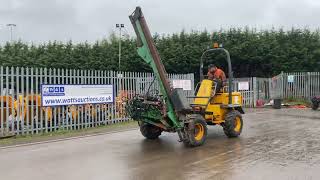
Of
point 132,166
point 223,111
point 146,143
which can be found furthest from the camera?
point 223,111

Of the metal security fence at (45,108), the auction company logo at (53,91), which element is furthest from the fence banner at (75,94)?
the metal security fence at (45,108)

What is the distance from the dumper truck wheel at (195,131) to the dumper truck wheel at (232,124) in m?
1.49

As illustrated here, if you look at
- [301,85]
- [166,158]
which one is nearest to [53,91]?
[166,158]

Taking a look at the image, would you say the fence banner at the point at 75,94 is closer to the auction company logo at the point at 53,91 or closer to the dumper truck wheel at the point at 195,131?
the auction company logo at the point at 53,91

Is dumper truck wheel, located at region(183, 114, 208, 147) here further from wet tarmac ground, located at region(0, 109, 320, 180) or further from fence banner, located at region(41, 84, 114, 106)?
fence banner, located at region(41, 84, 114, 106)

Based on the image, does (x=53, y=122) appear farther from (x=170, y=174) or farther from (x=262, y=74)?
(x=262, y=74)

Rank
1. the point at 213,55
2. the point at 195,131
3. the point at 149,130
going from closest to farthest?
the point at 195,131 < the point at 149,130 < the point at 213,55

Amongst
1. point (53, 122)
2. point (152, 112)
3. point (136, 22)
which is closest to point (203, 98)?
point (152, 112)

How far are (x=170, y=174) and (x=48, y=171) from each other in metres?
2.37

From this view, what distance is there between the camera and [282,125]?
1738 cm

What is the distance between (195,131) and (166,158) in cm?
205

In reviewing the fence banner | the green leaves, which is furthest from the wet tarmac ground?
the green leaves

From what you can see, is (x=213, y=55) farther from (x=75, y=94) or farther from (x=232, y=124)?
(x=232, y=124)

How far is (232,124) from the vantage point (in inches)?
526
